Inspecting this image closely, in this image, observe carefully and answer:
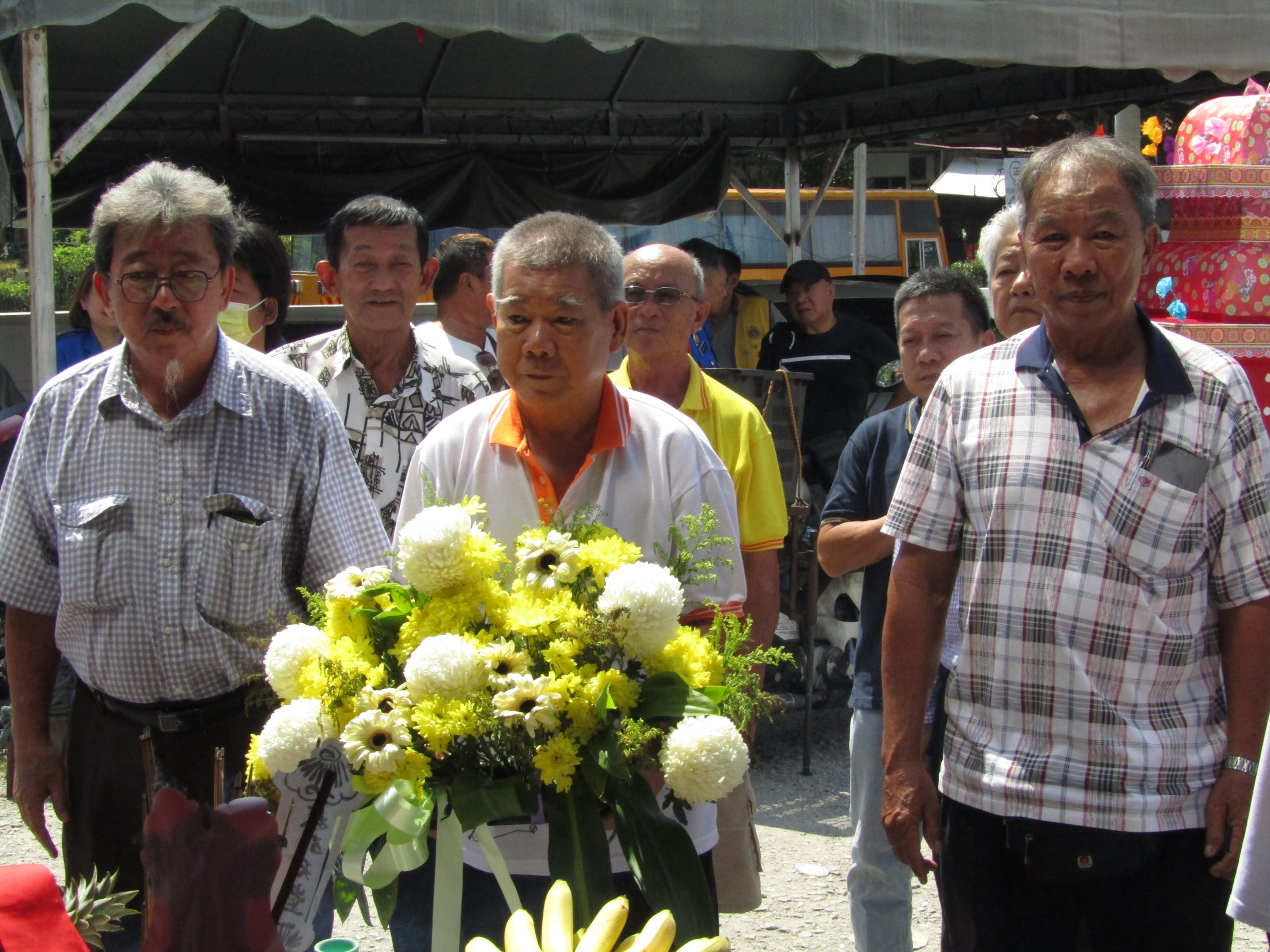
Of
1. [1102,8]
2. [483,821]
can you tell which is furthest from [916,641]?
[1102,8]

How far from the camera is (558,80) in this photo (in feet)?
30.7

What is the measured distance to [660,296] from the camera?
3.50 meters

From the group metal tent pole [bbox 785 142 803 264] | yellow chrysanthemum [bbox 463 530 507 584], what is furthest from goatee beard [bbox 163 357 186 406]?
metal tent pole [bbox 785 142 803 264]

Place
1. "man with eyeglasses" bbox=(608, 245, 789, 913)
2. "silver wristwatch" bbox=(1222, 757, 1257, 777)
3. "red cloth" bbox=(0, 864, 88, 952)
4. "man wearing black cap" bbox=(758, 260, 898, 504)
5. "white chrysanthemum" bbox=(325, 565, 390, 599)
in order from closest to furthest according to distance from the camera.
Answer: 1. "red cloth" bbox=(0, 864, 88, 952)
2. "white chrysanthemum" bbox=(325, 565, 390, 599)
3. "silver wristwatch" bbox=(1222, 757, 1257, 777)
4. "man with eyeglasses" bbox=(608, 245, 789, 913)
5. "man wearing black cap" bbox=(758, 260, 898, 504)

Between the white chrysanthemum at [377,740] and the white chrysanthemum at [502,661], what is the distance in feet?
0.42

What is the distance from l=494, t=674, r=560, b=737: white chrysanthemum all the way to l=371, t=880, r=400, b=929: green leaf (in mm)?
266

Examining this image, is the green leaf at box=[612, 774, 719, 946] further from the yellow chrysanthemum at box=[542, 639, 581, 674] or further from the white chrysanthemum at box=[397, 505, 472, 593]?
the white chrysanthemum at box=[397, 505, 472, 593]

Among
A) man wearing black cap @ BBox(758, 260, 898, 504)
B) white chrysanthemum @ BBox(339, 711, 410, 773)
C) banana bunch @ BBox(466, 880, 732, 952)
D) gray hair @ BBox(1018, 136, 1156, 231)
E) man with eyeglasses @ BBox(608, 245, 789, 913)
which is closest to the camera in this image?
banana bunch @ BBox(466, 880, 732, 952)

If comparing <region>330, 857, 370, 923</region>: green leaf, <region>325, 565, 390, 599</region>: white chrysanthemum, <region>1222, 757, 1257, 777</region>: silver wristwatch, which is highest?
<region>325, 565, 390, 599</region>: white chrysanthemum

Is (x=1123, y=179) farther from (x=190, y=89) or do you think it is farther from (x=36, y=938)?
(x=190, y=89)

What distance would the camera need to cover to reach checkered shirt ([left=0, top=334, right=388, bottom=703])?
2.43m

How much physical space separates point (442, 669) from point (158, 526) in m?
1.11

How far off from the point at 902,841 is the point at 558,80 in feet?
26.1

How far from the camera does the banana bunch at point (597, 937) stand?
4.49 feet
